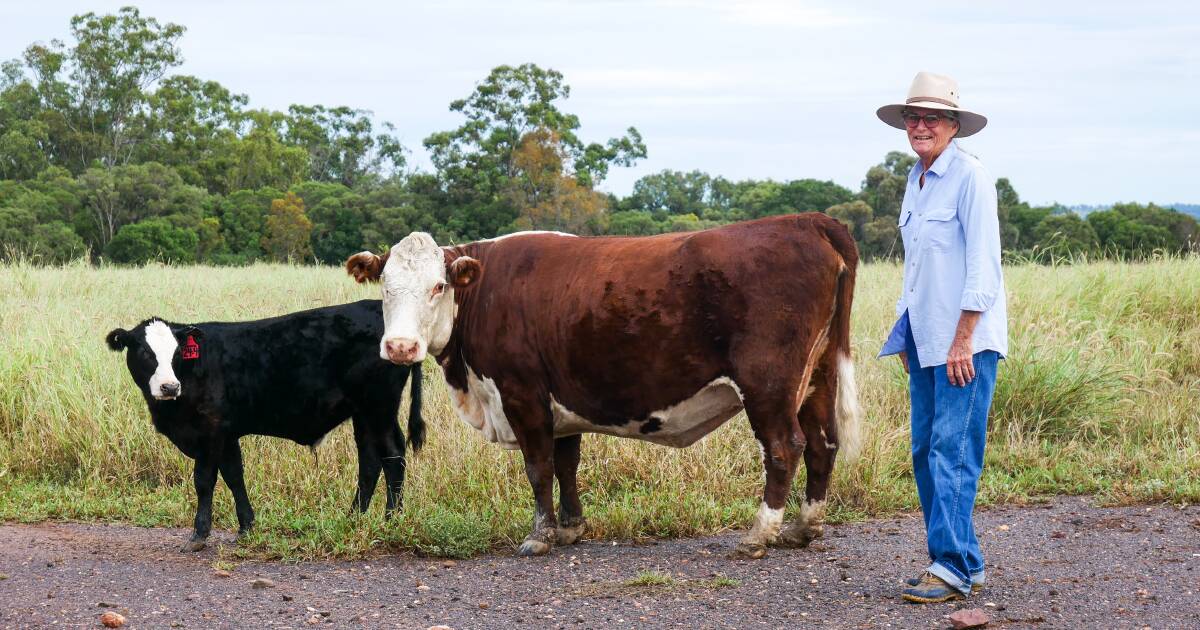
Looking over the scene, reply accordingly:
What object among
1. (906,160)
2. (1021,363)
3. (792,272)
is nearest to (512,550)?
(792,272)

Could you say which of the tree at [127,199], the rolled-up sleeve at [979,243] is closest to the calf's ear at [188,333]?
the rolled-up sleeve at [979,243]

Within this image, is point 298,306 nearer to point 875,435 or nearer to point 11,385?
point 11,385

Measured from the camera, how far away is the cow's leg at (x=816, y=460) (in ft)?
20.9

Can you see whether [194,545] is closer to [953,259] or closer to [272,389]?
[272,389]

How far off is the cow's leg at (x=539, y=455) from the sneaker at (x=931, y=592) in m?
2.03

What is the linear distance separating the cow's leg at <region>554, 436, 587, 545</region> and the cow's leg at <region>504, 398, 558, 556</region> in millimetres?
131

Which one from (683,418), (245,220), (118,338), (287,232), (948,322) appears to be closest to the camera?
(948,322)

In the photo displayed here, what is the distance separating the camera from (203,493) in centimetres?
660

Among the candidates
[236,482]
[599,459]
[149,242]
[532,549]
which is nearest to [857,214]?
[599,459]

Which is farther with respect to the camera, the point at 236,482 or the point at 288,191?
the point at 288,191

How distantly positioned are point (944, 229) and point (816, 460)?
172cm

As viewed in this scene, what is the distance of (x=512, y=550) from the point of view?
6492 millimetres

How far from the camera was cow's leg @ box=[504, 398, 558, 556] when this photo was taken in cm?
642

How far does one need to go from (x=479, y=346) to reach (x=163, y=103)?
58.7 m
